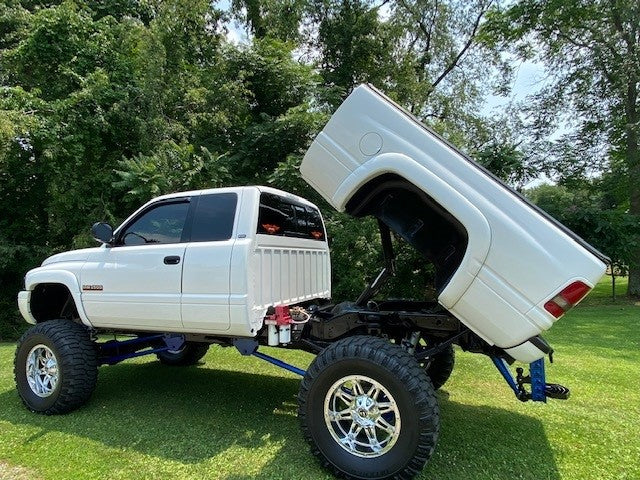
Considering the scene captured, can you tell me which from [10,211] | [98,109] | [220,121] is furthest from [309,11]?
[10,211]

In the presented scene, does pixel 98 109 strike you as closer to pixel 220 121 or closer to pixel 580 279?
pixel 220 121

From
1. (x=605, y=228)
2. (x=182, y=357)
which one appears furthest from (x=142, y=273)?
(x=605, y=228)

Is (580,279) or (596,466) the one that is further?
(596,466)

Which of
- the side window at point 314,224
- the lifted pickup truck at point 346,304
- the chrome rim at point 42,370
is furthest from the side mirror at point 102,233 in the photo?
the side window at point 314,224

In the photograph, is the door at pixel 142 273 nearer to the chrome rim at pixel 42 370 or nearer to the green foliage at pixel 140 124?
the chrome rim at pixel 42 370

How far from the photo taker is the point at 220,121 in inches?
499

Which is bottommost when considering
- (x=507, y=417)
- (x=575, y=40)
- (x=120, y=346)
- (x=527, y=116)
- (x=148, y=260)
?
(x=120, y=346)

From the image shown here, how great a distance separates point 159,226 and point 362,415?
261 centimetres

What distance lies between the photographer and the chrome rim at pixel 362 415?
3066 mm

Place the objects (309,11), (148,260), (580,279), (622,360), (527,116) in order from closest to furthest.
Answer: (580,279), (148,260), (622,360), (309,11), (527,116)

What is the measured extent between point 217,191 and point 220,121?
9.23m

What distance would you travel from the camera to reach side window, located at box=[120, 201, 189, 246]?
4.18 metres

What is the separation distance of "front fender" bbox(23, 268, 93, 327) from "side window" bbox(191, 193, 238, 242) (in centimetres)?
148

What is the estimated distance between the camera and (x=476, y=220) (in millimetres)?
2895
